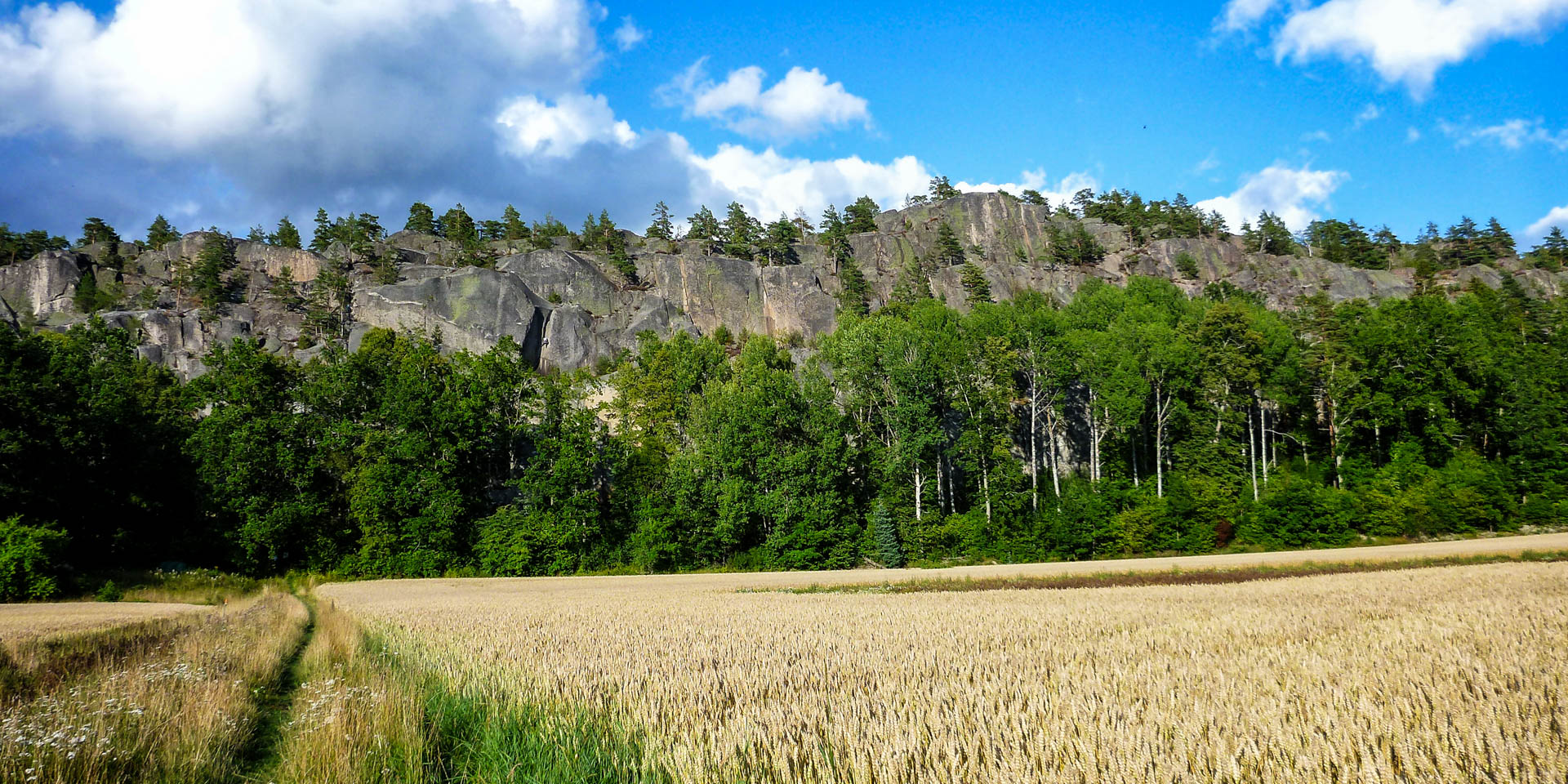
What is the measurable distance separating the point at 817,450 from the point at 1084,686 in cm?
4248

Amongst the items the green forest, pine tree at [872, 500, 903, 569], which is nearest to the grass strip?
pine tree at [872, 500, 903, 569]

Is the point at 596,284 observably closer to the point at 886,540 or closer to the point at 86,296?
the point at 886,540

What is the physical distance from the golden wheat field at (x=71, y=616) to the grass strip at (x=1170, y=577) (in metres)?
20.5

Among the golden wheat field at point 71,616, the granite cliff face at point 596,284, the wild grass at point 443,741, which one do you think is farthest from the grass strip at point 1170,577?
the granite cliff face at point 596,284

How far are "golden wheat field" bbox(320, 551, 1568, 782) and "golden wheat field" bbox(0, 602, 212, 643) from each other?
8.50m

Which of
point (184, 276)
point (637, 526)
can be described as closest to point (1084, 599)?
point (637, 526)

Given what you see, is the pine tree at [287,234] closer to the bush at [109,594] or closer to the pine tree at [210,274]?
the pine tree at [210,274]

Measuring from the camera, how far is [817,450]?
48.3 meters

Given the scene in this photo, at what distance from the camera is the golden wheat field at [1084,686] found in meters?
3.87

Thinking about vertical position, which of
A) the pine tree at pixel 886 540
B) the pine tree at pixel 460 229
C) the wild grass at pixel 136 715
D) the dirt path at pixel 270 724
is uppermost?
the pine tree at pixel 460 229

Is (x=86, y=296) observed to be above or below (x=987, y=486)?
above

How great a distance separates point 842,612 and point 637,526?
34665mm

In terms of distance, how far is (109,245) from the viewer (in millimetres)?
101375

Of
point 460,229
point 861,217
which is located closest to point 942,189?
point 861,217
